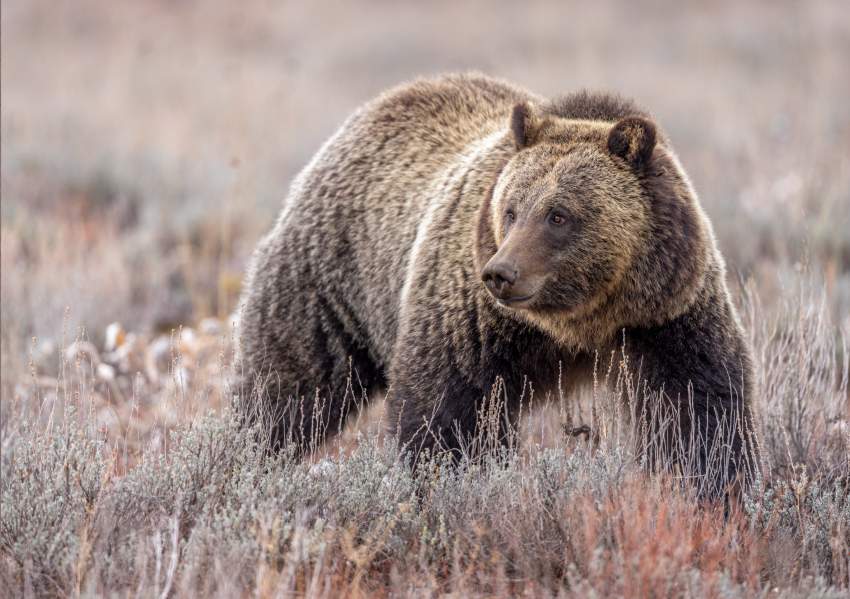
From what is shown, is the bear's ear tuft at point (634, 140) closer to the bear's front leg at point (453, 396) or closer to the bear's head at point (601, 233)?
the bear's head at point (601, 233)

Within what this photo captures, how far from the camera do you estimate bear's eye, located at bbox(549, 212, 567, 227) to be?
3949 millimetres

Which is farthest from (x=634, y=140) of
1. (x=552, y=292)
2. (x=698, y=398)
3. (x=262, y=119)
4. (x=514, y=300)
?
(x=262, y=119)

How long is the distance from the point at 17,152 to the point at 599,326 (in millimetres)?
8082

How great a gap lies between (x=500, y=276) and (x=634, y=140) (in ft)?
2.60

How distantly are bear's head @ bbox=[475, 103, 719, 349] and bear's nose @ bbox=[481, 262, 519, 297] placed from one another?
73mm

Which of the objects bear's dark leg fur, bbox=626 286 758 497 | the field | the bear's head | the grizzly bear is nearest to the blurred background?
the field

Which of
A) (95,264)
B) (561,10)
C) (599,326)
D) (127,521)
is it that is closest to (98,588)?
(127,521)

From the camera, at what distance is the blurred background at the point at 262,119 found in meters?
7.50

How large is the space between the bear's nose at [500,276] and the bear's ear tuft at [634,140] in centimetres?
70

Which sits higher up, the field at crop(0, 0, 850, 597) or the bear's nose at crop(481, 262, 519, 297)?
the bear's nose at crop(481, 262, 519, 297)

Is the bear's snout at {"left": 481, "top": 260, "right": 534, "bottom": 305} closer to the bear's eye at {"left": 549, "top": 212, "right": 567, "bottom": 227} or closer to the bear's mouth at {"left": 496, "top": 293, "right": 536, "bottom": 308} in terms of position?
the bear's mouth at {"left": 496, "top": 293, "right": 536, "bottom": 308}

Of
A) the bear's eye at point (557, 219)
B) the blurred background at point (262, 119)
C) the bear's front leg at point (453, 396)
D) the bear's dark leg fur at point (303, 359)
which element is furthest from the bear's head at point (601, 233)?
the blurred background at point (262, 119)

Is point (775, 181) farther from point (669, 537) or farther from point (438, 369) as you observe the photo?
point (669, 537)

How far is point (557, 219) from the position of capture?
156 inches
